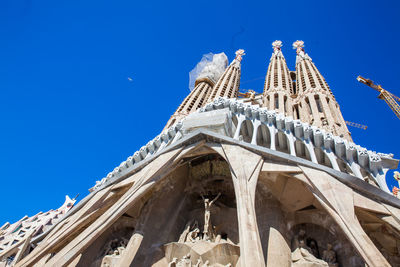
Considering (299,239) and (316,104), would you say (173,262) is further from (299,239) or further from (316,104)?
(316,104)

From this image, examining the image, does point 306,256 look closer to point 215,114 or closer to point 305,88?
point 215,114

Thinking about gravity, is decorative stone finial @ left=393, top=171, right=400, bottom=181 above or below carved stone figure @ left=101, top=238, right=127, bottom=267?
above

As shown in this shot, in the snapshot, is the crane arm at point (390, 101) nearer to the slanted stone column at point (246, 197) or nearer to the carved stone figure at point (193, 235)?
the slanted stone column at point (246, 197)

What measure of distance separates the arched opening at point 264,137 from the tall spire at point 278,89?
830cm

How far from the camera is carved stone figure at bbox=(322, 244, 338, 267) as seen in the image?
758cm

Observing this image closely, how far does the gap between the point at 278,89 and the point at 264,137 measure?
1220 centimetres

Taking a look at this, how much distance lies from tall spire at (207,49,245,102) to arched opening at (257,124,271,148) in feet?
40.2

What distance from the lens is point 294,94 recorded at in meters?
24.0

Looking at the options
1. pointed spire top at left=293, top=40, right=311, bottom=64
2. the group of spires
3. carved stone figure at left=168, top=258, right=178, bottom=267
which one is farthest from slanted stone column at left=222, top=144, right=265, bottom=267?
pointed spire top at left=293, top=40, right=311, bottom=64

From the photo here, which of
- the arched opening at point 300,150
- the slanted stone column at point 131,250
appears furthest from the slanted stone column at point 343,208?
the slanted stone column at point 131,250

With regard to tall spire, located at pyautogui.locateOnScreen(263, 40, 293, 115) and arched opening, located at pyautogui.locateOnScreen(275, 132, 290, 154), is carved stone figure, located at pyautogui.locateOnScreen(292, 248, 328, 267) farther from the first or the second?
tall spire, located at pyautogui.locateOnScreen(263, 40, 293, 115)

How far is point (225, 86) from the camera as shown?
2639 centimetres

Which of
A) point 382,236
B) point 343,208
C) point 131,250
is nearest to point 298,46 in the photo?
point 382,236

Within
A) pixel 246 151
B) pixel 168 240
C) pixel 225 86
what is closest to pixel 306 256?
pixel 246 151
